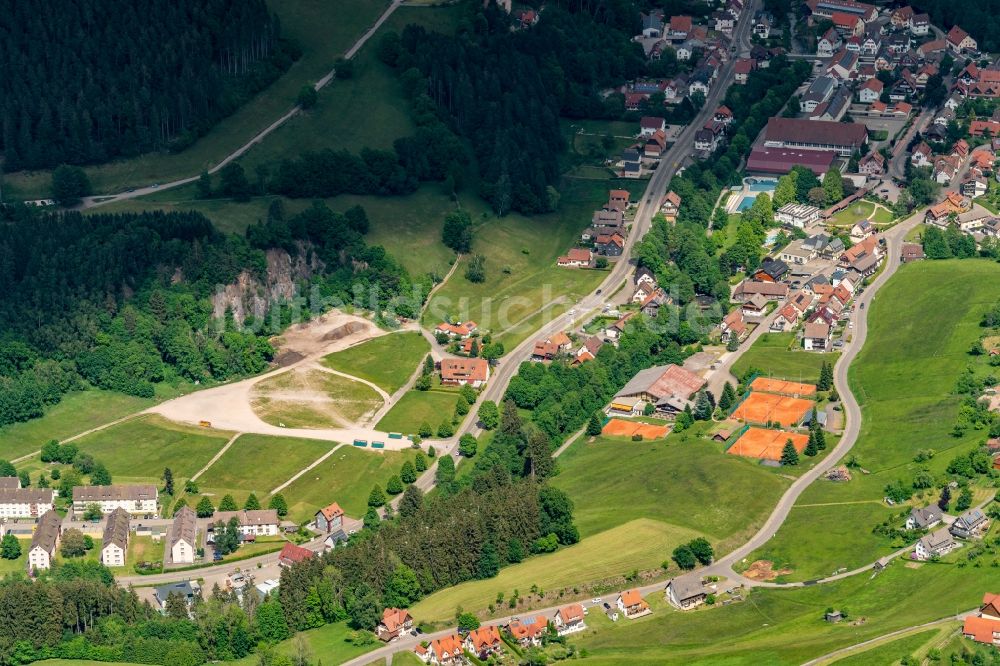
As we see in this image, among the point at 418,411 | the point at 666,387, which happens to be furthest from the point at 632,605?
the point at 418,411

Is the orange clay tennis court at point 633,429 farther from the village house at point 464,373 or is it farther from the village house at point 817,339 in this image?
the village house at point 817,339

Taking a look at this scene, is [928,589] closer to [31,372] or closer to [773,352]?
[773,352]

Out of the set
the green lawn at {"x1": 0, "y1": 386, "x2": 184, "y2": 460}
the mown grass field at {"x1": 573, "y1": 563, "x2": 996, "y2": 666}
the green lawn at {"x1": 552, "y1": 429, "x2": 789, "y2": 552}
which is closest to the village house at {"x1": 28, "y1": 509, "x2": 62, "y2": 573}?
the green lawn at {"x1": 0, "y1": 386, "x2": 184, "y2": 460}

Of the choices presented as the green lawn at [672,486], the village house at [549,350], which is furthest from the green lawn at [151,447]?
the village house at [549,350]

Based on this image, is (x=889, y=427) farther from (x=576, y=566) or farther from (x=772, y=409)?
(x=576, y=566)

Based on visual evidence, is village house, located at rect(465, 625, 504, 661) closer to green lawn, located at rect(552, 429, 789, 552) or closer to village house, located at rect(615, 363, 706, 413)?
green lawn, located at rect(552, 429, 789, 552)

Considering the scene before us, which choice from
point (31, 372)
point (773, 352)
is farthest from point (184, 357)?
point (773, 352)
